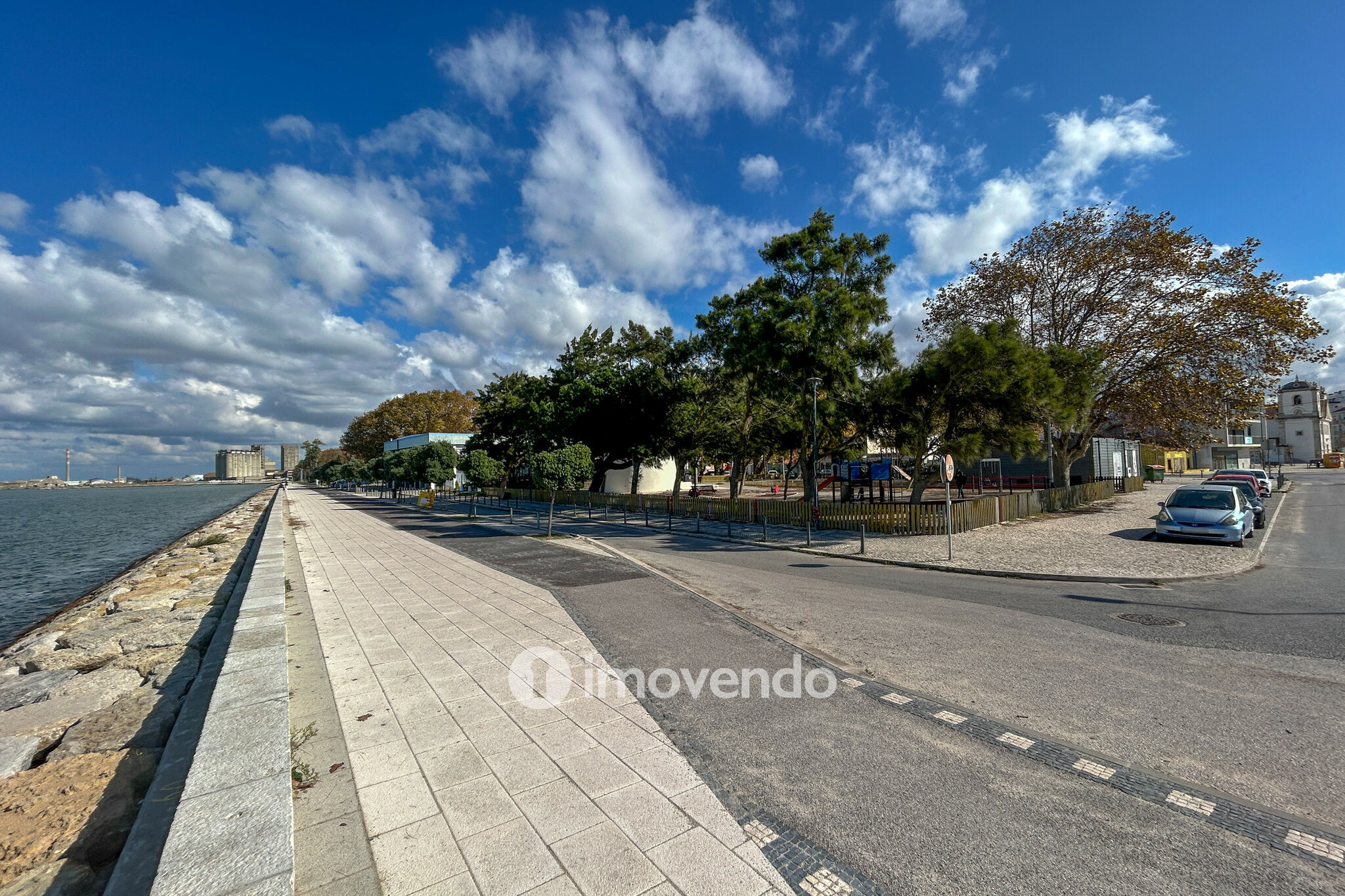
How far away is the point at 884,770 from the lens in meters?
3.85

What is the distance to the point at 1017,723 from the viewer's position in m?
4.61

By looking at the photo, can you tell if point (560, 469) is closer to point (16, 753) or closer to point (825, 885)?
point (16, 753)

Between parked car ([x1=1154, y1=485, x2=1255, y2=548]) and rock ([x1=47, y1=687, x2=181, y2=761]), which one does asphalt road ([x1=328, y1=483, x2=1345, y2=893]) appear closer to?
rock ([x1=47, y1=687, x2=181, y2=761])

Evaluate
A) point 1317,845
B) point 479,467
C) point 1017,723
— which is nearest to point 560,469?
point 479,467

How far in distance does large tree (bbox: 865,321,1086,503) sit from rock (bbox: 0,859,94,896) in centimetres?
2155

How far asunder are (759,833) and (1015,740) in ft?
7.83

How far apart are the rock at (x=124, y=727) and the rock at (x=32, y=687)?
1419 millimetres

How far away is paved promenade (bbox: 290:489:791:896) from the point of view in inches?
112

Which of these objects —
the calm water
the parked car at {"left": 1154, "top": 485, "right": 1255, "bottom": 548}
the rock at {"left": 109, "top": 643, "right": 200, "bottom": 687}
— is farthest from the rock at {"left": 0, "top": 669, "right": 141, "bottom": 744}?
the parked car at {"left": 1154, "top": 485, "right": 1255, "bottom": 548}

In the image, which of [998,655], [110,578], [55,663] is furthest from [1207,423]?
[110,578]

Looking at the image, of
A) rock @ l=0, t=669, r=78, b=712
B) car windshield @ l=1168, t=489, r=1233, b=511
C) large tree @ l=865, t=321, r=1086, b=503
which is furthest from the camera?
large tree @ l=865, t=321, r=1086, b=503

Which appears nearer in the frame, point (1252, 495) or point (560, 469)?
point (1252, 495)

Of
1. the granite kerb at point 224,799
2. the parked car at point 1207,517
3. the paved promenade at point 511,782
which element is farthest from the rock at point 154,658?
the parked car at point 1207,517

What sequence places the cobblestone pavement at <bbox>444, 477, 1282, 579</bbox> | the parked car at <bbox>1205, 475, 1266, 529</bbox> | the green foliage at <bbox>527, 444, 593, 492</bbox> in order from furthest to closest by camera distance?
the green foliage at <bbox>527, 444, 593, 492</bbox> → the parked car at <bbox>1205, 475, 1266, 529</bbox> → the cobblestone pavement at <bbox>444, 477, 1282, 579</bbox>
